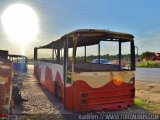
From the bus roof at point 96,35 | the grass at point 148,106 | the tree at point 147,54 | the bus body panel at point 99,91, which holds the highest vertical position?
the tree at point 147,54

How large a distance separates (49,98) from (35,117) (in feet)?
14.3

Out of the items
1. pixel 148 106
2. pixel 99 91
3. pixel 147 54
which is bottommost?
pixel 148 106

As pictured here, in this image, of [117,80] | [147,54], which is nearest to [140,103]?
[117,80]

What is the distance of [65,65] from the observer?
10.7 meters

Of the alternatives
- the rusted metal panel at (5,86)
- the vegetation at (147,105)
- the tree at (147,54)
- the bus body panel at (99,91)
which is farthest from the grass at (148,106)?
the tree at (147,54)

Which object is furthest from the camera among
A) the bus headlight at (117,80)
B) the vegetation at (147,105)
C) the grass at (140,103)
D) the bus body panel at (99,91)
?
the grass at (140,103)

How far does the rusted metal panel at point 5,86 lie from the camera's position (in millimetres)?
7219

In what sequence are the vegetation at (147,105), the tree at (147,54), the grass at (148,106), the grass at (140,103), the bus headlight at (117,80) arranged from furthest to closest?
the tree at (147,54)
the grass at (140,103)
the vegetation at (147,105)
the grass at (148,106)
the bus headlight at (117,80)

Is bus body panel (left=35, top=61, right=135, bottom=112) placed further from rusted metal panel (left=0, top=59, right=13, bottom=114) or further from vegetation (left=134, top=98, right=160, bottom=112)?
rusted metal panel (left=0, top=59, right=13, bottom=114)

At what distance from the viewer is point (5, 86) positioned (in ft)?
24.0

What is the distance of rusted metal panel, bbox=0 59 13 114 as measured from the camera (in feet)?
23.7

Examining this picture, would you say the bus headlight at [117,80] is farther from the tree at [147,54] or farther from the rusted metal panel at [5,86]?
the tree at [147,54]

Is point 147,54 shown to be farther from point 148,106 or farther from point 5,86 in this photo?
point 5,86

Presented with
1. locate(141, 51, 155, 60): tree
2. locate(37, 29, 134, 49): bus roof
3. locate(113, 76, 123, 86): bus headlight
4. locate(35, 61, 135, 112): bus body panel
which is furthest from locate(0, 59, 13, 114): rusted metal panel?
locate(141, 51, 155, 60): tree
